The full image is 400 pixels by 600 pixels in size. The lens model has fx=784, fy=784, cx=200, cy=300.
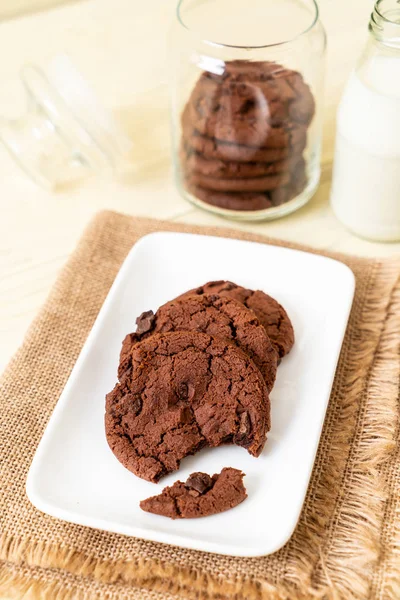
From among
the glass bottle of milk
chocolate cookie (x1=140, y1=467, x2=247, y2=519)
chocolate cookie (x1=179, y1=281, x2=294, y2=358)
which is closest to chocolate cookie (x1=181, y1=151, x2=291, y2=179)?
the glass bottle of milk

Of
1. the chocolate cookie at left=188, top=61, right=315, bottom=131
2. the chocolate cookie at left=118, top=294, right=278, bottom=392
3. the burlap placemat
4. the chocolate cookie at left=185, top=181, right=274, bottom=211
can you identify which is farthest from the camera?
the chocolate cookie at left=185, top=181, right=274, bottom=211

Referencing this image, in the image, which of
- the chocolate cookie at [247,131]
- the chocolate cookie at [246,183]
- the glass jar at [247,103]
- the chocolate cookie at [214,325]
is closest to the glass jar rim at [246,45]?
the glass jar at [247,103]

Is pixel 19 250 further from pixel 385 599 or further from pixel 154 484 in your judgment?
pixel 385 599

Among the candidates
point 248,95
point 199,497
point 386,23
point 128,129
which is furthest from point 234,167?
point 199,497

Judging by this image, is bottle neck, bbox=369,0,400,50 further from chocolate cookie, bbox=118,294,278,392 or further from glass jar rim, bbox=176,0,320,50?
chocolate cookie, bbox=118,294,278,392

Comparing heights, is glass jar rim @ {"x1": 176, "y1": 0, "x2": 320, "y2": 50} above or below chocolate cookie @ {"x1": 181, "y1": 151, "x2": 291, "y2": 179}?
above

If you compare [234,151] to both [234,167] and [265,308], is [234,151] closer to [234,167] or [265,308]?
[234,167]

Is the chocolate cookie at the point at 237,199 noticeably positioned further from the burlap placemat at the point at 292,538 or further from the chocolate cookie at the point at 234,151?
the burlap placemat at the point at 292,538
